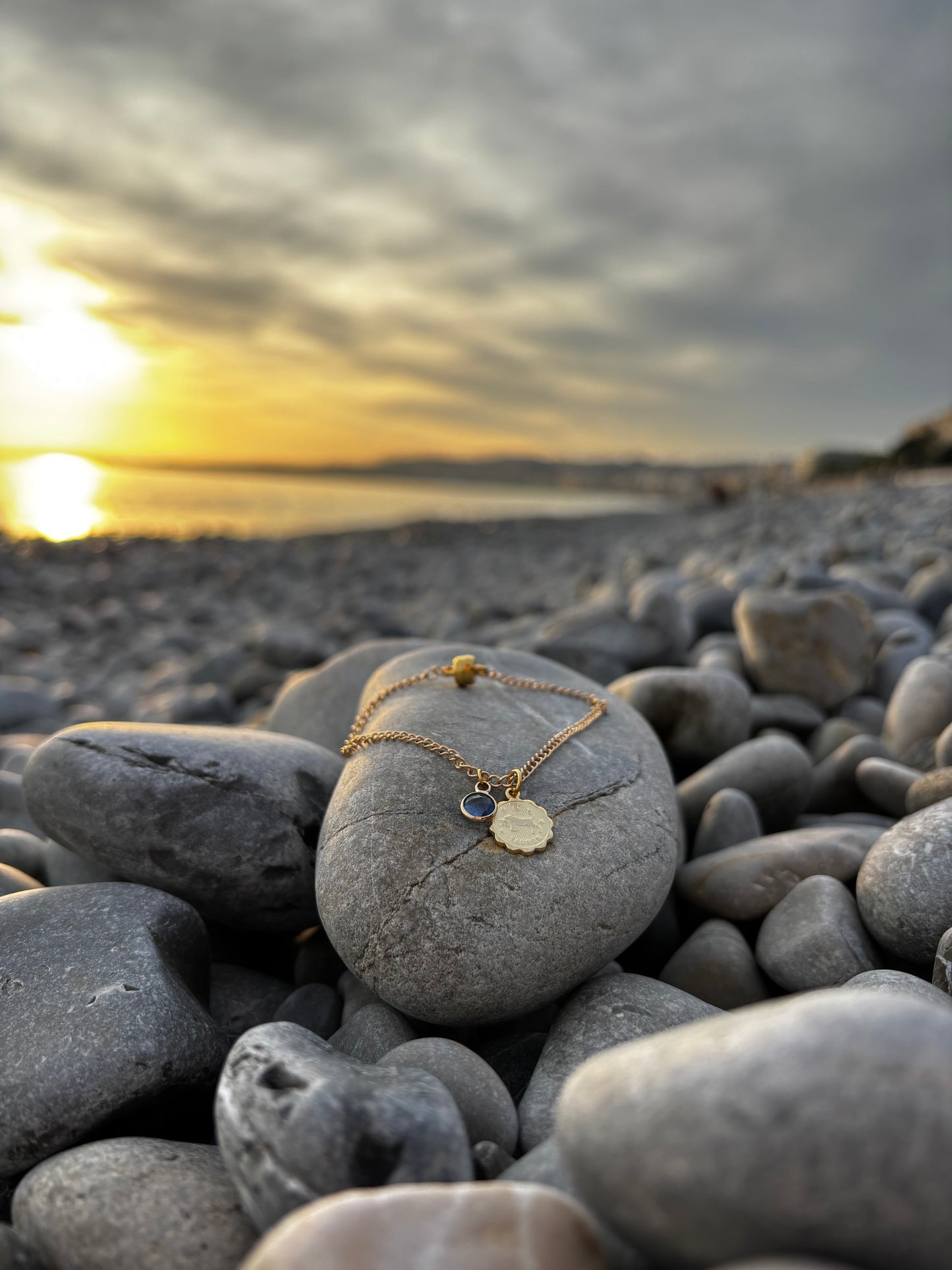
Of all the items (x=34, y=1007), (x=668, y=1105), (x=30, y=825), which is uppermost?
(x=668, y=1105)

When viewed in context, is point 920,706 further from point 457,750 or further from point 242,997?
point 242,997

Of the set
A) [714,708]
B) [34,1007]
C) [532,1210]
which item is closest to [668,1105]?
[532,1210]

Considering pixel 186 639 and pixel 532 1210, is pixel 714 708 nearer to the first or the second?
pixel 532 1210

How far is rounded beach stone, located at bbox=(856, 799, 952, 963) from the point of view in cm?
201

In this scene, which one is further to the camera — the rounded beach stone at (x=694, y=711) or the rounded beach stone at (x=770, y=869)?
the rounded beach stone at (x=694, y=711)

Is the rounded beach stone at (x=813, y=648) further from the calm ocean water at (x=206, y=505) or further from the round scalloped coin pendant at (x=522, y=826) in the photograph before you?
the calm ocean water at (x=206, y=505)

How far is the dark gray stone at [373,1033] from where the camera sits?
1.91m

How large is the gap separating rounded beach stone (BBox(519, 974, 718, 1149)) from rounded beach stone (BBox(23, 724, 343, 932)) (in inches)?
35.7

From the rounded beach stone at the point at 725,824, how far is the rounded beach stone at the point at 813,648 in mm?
1325

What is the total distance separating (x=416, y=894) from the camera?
6.31 feet

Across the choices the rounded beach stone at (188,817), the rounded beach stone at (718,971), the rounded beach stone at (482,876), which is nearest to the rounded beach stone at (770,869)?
the rounded beach stone at (718,971)

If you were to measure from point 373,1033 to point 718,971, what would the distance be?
915 millimetres

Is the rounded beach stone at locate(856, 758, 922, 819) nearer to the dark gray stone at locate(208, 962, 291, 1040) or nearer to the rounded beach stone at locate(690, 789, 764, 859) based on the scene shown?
the rounded beach stone at locate(690, 789, 764, 859)

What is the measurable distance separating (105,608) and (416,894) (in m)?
9.91
